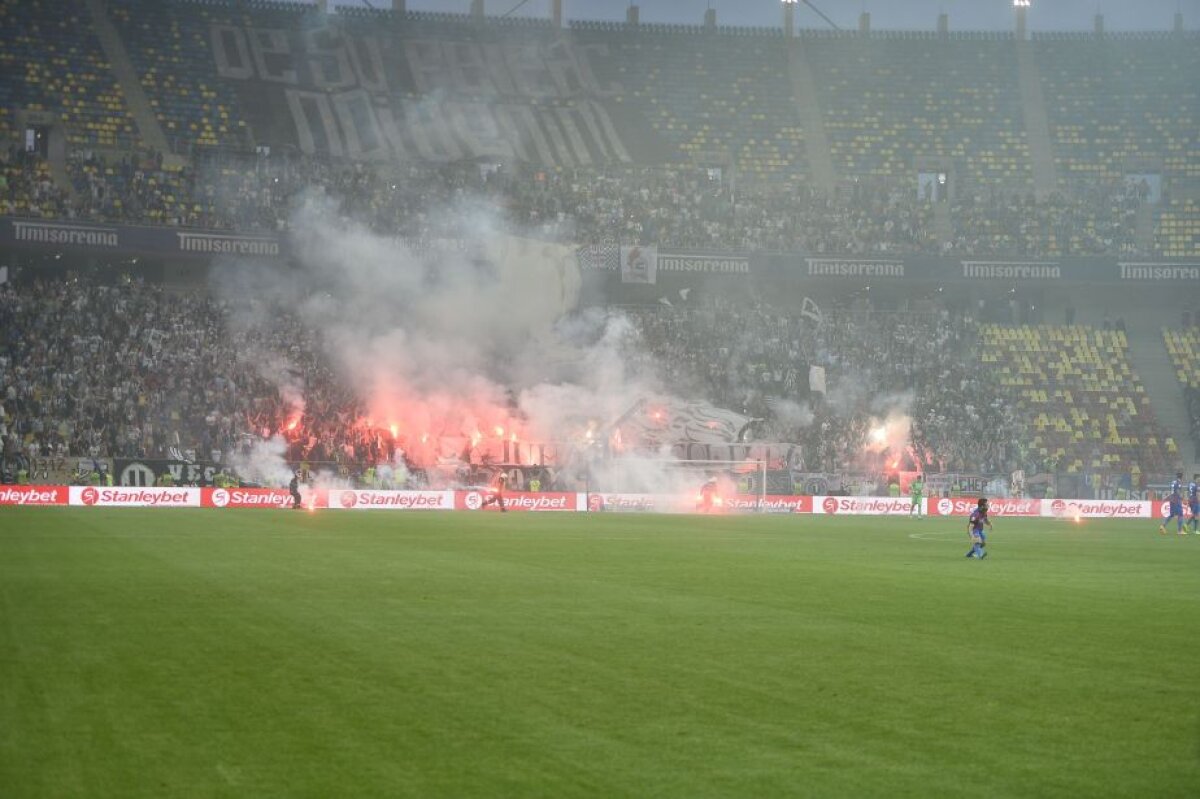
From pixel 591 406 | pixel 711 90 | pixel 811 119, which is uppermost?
pixel 711 90

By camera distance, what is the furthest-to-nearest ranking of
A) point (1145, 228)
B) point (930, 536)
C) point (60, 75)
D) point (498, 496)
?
1. point (1145, 228)
2. point (60, 75)
3. point (498, 496)
4. point (930, 536)

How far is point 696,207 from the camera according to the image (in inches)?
2494

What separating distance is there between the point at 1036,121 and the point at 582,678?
62.6 meters

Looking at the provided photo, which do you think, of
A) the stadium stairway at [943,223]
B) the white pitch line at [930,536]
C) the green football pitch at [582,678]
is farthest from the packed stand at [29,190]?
the stadium stairway at [943,223]

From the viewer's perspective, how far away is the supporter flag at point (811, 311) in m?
61.8

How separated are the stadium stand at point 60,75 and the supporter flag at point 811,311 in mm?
28101

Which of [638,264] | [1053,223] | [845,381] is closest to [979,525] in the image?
[845,381]

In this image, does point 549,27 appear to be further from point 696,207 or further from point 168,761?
point 168,761

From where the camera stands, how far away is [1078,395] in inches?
2367

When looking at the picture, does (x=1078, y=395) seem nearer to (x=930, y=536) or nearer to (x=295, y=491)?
(x=930, y=536)

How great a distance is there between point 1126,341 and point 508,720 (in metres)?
58.4

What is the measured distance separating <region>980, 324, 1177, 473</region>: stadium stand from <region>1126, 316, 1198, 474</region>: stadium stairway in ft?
1.90

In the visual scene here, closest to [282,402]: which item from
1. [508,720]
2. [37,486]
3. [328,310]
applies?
[328,310]

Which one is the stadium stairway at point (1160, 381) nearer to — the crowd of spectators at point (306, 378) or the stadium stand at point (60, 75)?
the crowd of spectators at point (306, 378)
